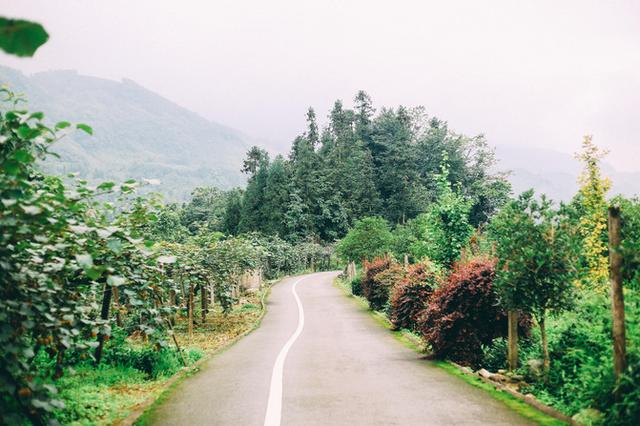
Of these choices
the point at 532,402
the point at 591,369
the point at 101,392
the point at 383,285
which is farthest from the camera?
the point at 383,285

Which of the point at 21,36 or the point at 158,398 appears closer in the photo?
the point at 21,36

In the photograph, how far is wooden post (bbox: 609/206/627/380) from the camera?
17.1ft

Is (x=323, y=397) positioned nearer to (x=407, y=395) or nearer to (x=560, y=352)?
(x=407, y=395)

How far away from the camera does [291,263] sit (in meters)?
59.1

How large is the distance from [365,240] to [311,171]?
4872 centimetres

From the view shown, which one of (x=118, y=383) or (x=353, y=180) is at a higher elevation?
(x=353, y=180)

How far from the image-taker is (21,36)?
1853 mm

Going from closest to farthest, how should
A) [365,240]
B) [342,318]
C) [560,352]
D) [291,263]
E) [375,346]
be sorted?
[560,352] → [375,346] → [342,318] → [365,240] → [291,263]

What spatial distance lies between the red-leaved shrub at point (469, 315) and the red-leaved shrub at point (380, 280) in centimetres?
891

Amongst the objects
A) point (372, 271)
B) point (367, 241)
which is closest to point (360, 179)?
point (367, 241)

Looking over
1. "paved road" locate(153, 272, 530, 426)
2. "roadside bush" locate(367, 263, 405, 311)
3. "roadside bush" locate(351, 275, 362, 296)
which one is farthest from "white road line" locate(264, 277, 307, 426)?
"roadside bush" locate(351, 275, 362, 296)

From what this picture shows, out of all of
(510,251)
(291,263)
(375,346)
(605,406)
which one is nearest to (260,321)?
(375,346)

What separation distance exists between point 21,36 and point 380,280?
20.6 m

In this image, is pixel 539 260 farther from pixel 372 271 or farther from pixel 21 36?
pixel 372 271
